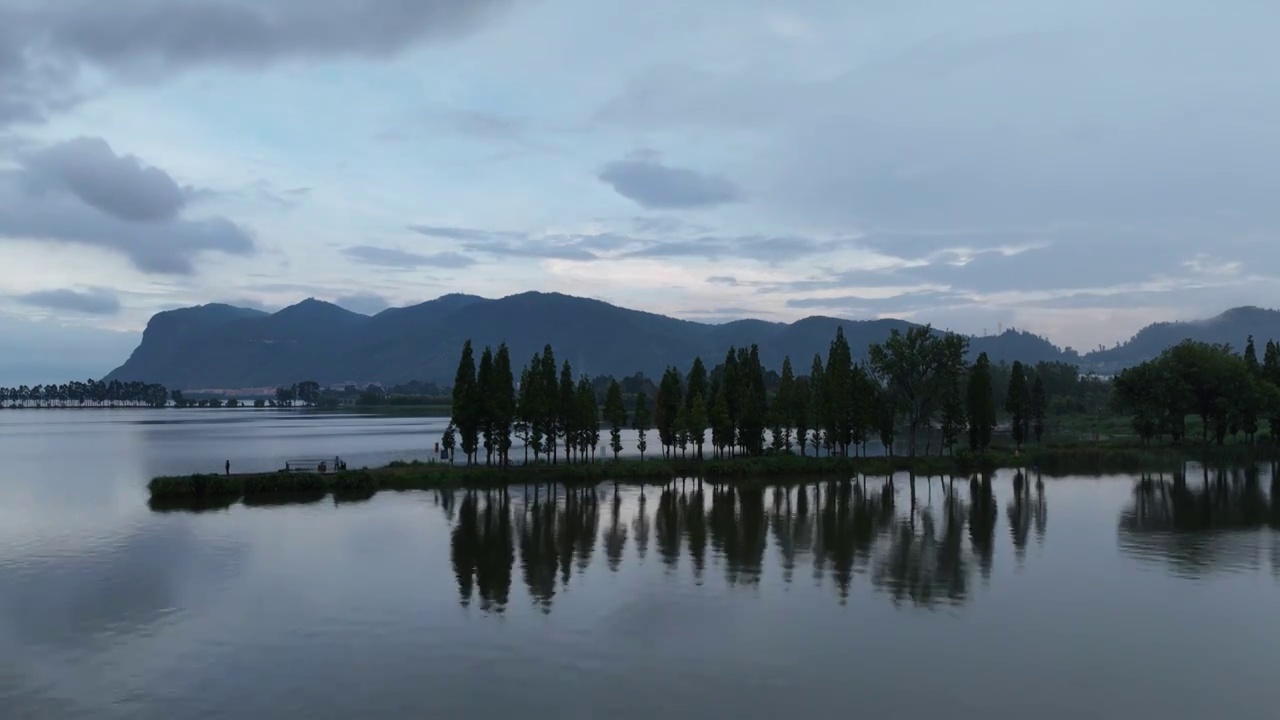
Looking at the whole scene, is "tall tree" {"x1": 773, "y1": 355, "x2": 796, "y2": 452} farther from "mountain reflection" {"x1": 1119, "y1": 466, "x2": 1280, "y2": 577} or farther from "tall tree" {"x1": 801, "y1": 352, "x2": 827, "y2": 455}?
"mountain reflection" {"x1": 1119, "y1": 466, "x2": 1280, "y2": 577}

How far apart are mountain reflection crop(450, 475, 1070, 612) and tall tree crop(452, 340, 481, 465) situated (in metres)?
8.15

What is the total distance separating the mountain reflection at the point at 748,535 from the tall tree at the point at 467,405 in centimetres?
815

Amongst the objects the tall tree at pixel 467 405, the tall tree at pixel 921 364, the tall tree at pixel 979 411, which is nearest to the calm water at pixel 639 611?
the tall tree at pixel 467 405

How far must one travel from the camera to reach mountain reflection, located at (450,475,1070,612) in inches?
1049

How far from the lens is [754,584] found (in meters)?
25.6

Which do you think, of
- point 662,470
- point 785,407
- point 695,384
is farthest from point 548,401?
point 785,407

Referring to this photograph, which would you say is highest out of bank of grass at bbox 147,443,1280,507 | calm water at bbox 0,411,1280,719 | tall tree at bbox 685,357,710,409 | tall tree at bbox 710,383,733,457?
tall tree at bbox 685,357,710,409

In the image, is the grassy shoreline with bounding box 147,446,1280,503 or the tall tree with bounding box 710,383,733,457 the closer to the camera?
the grassy shoreline with bounding box 147,446,1280,503

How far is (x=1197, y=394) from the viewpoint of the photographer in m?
77.8

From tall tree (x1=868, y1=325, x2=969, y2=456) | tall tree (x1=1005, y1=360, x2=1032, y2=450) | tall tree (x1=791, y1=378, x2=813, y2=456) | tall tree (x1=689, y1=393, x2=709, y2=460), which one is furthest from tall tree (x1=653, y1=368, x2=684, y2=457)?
tall tree (x1=1005, y1=360, x2=1032, y2=450)

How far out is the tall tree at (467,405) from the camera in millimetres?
57188

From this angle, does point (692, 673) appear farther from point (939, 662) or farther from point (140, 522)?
point (140, 522)

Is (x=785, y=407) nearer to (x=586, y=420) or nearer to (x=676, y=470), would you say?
(x=676, y=470)

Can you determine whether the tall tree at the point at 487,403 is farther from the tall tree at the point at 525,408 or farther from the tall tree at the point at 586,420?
the tall tree at the point at 586,420
